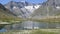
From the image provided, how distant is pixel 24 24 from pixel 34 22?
3.81 metres

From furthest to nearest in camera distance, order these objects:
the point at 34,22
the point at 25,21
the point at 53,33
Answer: the point at 34,22
the point at 25,21
the point at 53,33

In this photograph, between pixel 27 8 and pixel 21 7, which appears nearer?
pixel 27 8

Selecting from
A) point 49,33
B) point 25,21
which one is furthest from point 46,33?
point 25,21

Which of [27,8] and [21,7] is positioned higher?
[21,7]

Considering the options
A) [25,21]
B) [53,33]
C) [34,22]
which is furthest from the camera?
[34,22]

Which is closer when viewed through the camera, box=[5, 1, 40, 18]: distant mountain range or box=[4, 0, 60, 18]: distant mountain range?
box=[4, 0, 60, 18]: distant mountain range

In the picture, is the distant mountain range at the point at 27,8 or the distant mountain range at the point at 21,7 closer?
the distant mountain range at the point at 27,8

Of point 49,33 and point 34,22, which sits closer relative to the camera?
point 49,33

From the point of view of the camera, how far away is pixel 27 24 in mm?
27797

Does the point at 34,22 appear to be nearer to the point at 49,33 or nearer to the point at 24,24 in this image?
the point at 24,24

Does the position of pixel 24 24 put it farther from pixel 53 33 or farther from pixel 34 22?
pixel 53 33

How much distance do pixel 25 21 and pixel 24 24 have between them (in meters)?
0.52

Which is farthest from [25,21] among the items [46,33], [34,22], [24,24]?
[46,33]

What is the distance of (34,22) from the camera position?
1214 inches
